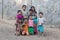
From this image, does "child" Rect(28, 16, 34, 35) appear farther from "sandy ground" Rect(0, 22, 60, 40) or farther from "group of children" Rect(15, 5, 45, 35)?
"sandy ground" Rect(0, 22, 60, 40)

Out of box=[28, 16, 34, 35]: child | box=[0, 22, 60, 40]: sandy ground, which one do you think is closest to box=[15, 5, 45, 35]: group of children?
box=[28, 16, 34, 35]: child

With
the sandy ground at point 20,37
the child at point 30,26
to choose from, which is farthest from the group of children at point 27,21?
the sandy ground at point 20,37

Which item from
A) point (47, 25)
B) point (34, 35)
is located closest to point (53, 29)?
point (47, 25)

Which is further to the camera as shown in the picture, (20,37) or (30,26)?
(30,26)

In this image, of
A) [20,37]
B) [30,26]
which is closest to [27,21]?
[30,26]

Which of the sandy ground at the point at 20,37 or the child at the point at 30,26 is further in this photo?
the child at the point at 30,26

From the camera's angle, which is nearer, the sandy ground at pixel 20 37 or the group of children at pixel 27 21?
the sandy ground at pixel 20 37

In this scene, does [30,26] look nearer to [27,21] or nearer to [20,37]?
[27,21]

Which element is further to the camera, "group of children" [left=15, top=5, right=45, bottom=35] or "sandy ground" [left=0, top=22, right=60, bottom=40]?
"group of children" [left=15, top=5, right=45, bottom=35]

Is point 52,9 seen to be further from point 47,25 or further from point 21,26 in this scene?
point 21,26

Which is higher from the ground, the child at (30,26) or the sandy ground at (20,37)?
the child at (30,26)

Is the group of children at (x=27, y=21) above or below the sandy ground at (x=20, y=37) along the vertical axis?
above

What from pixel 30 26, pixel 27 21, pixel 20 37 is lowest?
pixel 20 37

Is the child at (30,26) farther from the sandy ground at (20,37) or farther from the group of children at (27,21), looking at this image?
the sandy ground at (20,37)
